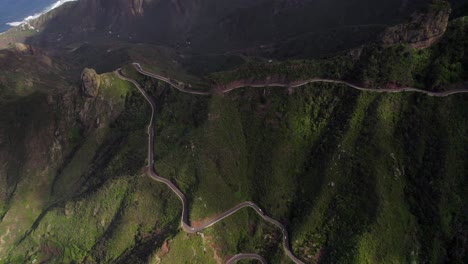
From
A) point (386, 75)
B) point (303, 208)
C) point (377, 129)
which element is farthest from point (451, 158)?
point (303, 208)

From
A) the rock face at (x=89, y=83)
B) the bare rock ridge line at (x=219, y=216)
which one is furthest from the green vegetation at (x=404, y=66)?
the rock face at (x=89, y=83)

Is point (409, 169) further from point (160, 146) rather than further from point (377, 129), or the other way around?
point (160, 146)

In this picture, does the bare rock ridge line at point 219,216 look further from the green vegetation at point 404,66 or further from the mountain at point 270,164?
the green vegetation at point 404,66

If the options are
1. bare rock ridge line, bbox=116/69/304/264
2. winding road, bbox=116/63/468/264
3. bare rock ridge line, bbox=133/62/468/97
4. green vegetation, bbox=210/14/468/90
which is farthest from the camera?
green vegetation, bbox=210/14/468/90

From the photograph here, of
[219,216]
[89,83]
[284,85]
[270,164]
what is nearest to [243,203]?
[219,216]

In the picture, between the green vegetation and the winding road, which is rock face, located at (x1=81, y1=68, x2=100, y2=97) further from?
the green vegetation

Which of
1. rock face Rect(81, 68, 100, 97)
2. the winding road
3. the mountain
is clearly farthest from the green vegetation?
rock face Rect(81, 68, 100, 97)
